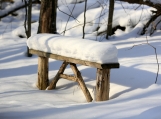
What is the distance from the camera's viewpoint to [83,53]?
489 centimetres

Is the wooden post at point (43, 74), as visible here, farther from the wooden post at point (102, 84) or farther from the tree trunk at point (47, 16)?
the wooden post at point (102, 84)

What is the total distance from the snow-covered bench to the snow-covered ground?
313mm

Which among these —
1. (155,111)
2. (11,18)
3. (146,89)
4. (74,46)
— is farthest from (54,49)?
(11,18)

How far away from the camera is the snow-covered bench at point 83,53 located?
4711 mm

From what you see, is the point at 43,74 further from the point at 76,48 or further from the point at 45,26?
the point at 76,48

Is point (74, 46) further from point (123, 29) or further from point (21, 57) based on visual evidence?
point (123, 29)

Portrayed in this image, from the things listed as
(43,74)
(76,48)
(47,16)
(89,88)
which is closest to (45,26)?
(47,16)

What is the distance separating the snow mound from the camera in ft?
15.4

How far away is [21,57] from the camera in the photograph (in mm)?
9852

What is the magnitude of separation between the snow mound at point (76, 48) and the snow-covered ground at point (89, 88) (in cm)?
65

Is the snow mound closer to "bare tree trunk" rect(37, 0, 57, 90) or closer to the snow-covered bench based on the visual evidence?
the snow-covered bench

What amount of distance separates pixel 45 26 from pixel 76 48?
1.81 metres

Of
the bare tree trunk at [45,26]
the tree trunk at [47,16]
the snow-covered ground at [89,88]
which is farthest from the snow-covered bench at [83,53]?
the tree trunk at [47,16]

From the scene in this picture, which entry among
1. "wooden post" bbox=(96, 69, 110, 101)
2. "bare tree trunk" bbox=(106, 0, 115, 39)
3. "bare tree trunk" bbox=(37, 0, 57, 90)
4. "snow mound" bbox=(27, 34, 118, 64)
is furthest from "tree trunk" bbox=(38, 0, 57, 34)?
"bare tree trunk" bbox=(106, 0, 115, 39)
